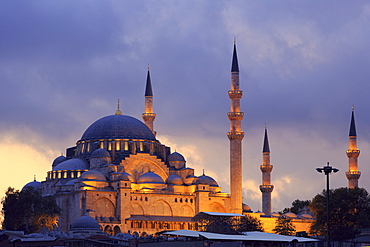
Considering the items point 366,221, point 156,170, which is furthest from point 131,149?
point 366,221

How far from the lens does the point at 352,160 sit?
306ft

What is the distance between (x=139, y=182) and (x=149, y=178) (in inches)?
39.8

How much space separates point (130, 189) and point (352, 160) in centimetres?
2374

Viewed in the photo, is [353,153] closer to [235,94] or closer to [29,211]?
[235,94]

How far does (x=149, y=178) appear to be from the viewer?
282 ft

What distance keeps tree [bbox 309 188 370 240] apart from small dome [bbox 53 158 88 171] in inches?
881

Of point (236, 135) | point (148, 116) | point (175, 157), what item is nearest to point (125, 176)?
point (175, 157)

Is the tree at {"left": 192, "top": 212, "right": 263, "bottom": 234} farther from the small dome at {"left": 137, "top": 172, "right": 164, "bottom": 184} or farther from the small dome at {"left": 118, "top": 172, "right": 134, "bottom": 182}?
the small dome at {"left": 118, "top": 172, "right": 134, "bottom": 182}

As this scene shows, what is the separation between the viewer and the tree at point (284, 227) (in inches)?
3312

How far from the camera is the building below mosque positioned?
82.7 meters

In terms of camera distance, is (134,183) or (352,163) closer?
(134,183)

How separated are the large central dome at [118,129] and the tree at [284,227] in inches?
612

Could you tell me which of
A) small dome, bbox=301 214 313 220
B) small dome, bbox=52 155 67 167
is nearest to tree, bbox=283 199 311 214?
small dome, bbox=301 214 313 220

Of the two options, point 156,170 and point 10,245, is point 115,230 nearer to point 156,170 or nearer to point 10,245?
point 156,170
